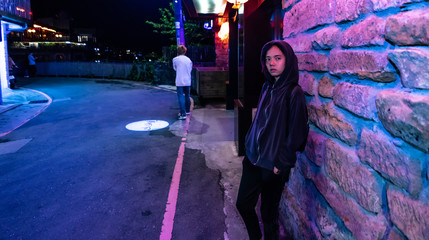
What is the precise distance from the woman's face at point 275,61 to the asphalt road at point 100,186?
1.91 metres

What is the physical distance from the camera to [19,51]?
40000 millimetres

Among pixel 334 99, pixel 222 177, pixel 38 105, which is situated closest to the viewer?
pixel 334 99

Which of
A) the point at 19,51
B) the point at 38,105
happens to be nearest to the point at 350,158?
the point at 38,105

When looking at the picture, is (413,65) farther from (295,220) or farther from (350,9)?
(295,220)

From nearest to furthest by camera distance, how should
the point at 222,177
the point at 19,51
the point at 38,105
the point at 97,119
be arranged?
the point at 222,177, the point at 97,119, the point at 38,105, the point at 19,51

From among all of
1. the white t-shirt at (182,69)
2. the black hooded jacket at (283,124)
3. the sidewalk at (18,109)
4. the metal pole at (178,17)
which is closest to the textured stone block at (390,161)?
the black hooded jacket at (283,124)

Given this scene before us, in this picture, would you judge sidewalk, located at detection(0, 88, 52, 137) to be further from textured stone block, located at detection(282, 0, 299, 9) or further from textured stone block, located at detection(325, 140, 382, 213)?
textured stone block, located at detection(325, 140, 382, 213)

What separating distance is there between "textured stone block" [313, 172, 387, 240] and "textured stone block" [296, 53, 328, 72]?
2.92 feet

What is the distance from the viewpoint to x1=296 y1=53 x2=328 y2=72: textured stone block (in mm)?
2387

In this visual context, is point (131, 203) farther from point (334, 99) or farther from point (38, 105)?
point (38, 105)

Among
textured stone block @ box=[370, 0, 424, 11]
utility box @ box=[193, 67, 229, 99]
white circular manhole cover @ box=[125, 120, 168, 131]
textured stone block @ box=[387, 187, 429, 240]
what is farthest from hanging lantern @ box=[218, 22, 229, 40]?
textured stone block @ box=[387, 187, 429, 240]

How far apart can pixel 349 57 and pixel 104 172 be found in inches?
169

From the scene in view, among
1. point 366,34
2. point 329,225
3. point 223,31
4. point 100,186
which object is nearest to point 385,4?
point 366,34

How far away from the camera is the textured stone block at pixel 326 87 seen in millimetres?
2256
